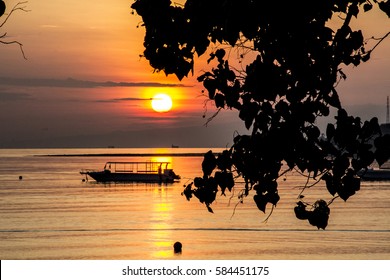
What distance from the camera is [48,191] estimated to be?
15275 centimetres

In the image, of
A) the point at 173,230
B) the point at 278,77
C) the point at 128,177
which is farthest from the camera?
the point at 128,177

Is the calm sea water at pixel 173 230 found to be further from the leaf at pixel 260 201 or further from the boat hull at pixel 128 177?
the boat hull at pixel 128 177

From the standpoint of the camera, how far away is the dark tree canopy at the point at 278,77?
924cm

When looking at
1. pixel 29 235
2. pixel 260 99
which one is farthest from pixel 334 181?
pixel 29 235

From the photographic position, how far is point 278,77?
923 cm

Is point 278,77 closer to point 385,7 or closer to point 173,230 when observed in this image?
point 385,7

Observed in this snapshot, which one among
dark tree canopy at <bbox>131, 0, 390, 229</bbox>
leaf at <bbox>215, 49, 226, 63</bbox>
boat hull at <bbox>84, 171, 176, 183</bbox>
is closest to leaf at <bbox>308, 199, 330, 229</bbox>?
dark tree canopy at <bbox>131, 0, 390, 229</bbox>

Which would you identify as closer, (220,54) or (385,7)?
(385,7)

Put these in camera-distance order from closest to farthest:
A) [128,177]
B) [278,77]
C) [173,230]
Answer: [278,77], [173,230], [128,177]

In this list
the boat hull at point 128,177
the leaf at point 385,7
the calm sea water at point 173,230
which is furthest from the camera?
the boat hull at point 128,177

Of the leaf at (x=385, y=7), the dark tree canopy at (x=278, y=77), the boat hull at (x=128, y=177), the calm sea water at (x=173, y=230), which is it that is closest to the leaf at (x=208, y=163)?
the dark tree canopy at (x=278, y=77)

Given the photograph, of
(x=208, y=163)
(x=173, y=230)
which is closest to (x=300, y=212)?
(x=208, y=163)

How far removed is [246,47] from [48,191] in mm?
145866

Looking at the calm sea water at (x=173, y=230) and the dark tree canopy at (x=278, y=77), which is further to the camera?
the calm sea water at (x=173, y=230)
